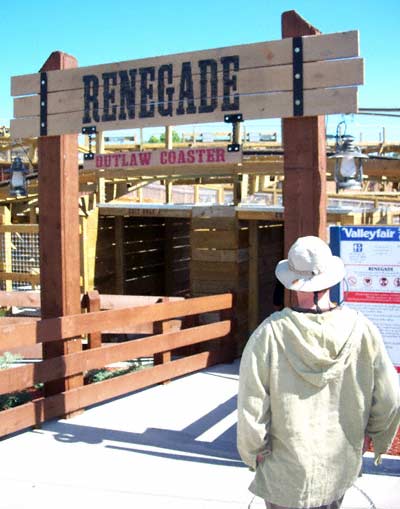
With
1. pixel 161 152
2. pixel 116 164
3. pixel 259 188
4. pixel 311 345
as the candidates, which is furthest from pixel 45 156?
pixel 259 188

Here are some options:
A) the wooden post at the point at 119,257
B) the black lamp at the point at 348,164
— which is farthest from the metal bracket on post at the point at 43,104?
the wooden post at the point at 119,257

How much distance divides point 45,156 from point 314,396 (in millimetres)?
3823

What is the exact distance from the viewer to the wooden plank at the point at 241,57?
4.41 meters

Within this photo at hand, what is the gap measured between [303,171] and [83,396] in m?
2.65

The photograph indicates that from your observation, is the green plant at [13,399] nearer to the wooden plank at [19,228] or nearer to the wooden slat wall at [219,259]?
the wooden slat wall at [219,259]

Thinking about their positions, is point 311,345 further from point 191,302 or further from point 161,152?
point 191,302

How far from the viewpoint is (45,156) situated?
5535 mm

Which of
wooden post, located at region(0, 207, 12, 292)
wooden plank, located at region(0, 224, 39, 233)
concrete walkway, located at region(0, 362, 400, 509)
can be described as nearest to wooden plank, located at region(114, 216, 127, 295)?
wooden plank, located at region(0, 224, 39, 233)

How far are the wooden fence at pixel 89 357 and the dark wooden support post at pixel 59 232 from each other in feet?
0.57

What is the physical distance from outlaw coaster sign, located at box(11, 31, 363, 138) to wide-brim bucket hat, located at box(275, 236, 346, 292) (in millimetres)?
2097

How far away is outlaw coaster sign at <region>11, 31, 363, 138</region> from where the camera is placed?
14.6 feet

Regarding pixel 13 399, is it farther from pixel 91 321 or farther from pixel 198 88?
pixel 198 88

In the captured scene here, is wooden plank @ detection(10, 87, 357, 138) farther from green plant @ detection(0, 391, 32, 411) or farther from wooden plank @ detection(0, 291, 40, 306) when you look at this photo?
green plant @ detection(0, 391, 32, 411)

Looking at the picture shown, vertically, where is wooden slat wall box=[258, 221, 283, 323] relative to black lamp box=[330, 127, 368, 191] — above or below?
below
